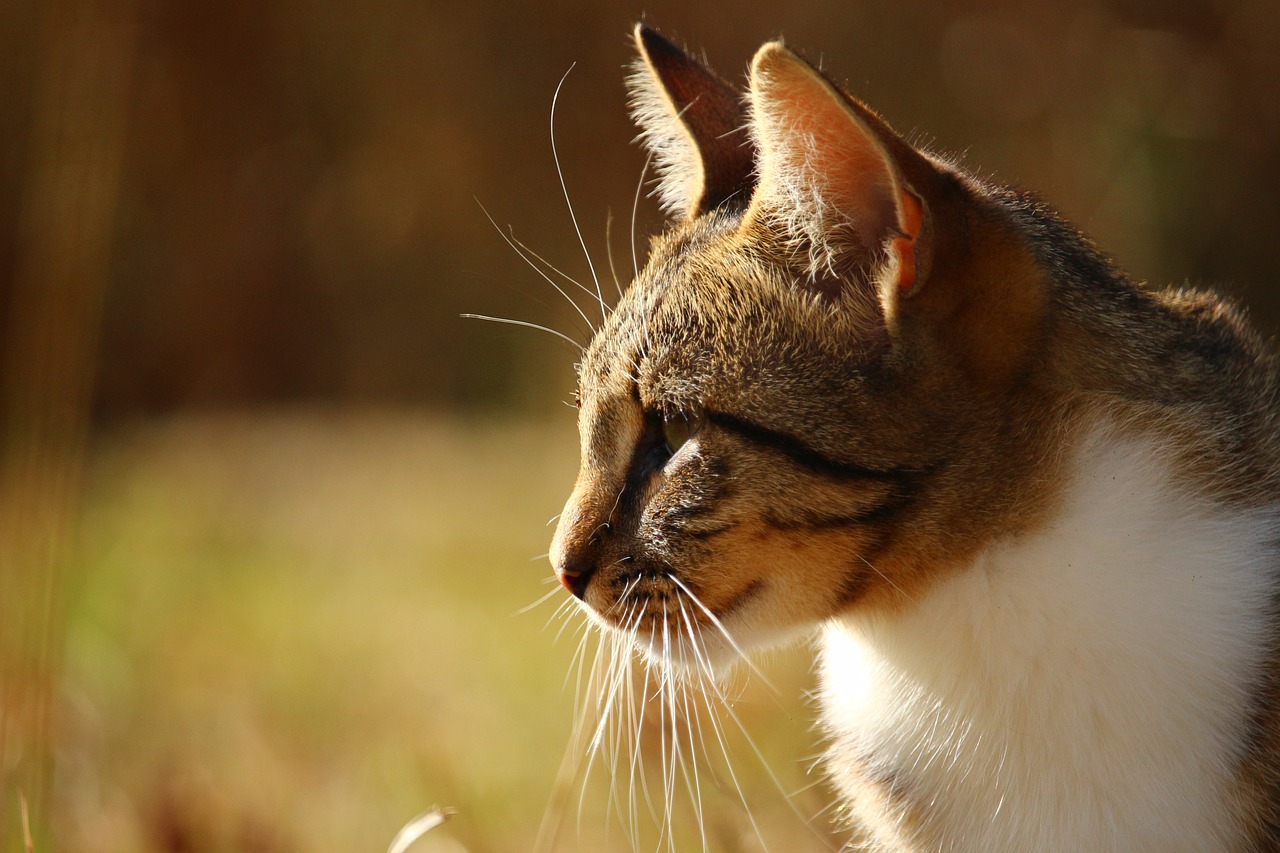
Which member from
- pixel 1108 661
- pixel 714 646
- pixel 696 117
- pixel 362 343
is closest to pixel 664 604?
pixel 714 646

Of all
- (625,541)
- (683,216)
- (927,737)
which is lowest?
(927,737)

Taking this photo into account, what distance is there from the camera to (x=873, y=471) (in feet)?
5.93

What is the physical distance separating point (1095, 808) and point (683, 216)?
4.41 ft

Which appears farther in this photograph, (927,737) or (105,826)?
(105,826)

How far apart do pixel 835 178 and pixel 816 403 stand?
1.11 feet

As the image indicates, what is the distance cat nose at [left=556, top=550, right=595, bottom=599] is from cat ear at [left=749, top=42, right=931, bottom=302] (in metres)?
0.59

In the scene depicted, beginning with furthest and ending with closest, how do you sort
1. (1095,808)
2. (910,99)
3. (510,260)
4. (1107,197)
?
1. (510,260)
2. (910,99)
3. (1107,197)
4. (1095,808)

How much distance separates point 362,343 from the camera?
820 centimetres

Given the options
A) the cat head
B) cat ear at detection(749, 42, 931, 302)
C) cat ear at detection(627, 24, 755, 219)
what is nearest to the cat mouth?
the cat head

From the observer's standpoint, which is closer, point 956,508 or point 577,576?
point 956,508

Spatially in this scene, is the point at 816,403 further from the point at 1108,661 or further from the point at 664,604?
the point at 1108,661

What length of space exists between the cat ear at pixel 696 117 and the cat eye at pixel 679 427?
55cm

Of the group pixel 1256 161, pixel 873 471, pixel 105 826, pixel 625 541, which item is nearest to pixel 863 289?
pixel 873 471

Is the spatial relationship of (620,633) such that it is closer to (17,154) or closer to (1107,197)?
(1107,197)
